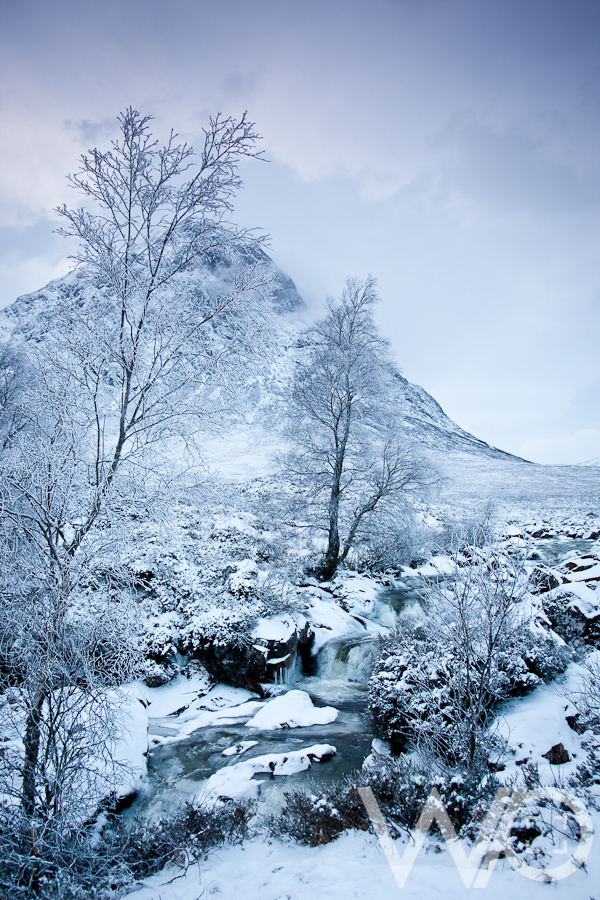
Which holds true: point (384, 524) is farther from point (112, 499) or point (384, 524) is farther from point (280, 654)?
point (112, 499)

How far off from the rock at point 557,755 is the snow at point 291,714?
394cm

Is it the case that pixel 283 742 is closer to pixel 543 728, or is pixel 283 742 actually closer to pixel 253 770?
pixel 253 770

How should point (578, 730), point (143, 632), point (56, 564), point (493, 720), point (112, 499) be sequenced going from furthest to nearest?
point (143, 632) < point (493, 720) < point (578, 730) < point (112, 499) < point (56, 564)

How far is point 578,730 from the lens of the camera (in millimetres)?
5762

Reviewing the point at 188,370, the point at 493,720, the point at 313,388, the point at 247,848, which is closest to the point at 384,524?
the point at 313,388

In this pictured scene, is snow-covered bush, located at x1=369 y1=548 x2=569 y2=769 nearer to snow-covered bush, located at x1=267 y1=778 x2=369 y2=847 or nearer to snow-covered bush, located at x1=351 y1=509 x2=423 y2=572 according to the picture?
snow-covered bush, located at x1=267 y1=778 x2=369 y2=847

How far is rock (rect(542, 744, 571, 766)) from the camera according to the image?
5.27 m

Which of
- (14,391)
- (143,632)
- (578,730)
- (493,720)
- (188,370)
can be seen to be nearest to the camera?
(188,370)

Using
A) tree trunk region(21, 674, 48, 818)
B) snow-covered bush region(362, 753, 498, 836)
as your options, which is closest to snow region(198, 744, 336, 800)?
snow-covered bush region(362, 753, 498, 836)

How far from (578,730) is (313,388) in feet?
32.7

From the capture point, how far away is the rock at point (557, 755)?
5.27 meters

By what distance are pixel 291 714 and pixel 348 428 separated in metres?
8.11

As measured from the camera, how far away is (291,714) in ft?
26.6

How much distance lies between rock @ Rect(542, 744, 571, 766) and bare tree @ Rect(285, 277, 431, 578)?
7687 mm
